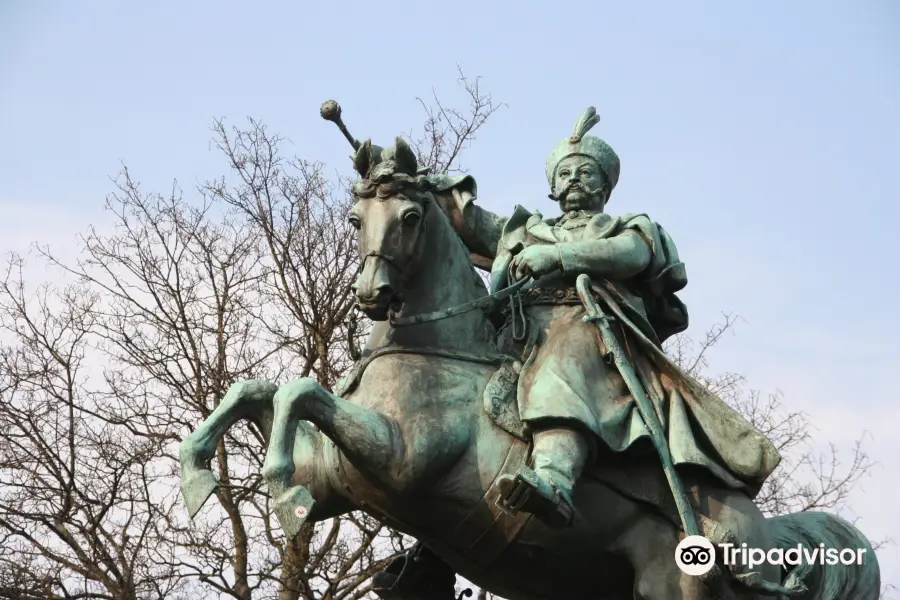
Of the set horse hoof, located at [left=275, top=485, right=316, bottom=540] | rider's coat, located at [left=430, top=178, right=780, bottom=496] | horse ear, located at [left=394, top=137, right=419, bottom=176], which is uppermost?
horse ear, located at [left=394, top=137, right=419, bottom=176]

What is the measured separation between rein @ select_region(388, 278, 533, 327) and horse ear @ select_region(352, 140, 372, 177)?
27.8 inches

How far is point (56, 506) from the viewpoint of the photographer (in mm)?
→ 15391

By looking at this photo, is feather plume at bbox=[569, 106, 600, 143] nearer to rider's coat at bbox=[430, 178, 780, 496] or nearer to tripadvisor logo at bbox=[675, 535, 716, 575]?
rider's coat at bbox=[430, 178, 780, 496]

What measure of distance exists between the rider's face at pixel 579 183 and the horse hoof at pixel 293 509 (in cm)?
246

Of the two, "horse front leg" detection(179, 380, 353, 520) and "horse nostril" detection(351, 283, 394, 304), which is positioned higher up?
"horse nostril" detection(351, 283, 394, 304)

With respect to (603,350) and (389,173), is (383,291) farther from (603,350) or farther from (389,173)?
(603,350)

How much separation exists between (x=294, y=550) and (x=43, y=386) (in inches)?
148

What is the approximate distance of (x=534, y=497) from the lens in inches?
246

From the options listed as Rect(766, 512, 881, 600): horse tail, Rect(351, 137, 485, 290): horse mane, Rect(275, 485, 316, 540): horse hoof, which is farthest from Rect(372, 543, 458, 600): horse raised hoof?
Rect(351, 137, 485, 290): horse mane

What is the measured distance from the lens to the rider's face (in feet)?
25.4

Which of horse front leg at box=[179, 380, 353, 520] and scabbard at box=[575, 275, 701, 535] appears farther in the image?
scabbard at box=[575, 275, 701, 535]

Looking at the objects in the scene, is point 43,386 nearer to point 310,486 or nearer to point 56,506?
point 56,506

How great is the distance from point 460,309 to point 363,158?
2.86 feet

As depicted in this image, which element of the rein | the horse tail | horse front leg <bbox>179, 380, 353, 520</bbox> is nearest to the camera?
horse front leg <bbox>179, 380, 353, 520</bbox>
